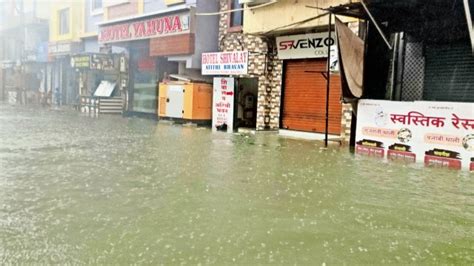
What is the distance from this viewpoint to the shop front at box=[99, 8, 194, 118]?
1892 centimetres

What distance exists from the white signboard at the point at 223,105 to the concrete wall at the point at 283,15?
2484mm

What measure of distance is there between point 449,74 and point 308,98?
16.1 ft

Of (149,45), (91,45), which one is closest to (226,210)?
(149,45)

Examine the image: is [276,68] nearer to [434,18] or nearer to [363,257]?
[434,18]

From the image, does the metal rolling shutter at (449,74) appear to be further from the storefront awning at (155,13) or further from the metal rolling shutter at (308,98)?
the storefront awning at (155,13)

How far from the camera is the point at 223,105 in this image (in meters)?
17.5

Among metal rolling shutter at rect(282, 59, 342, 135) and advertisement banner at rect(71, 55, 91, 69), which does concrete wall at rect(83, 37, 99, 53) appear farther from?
metal rolling shutter at rect(282, 59, 342, 135)

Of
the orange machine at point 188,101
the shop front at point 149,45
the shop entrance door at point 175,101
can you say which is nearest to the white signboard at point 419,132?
the orange machine at point 188,101

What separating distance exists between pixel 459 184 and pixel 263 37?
1014 cm

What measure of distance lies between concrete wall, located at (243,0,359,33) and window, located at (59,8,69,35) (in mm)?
19836

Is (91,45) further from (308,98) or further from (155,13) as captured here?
(308,98)

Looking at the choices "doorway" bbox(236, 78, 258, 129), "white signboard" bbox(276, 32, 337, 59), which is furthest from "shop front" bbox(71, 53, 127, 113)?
"white signboard" bbox(276, 32, 337, 59)

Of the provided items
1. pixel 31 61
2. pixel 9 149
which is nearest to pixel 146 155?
pixel 9 149

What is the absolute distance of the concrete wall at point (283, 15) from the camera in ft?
42.3
